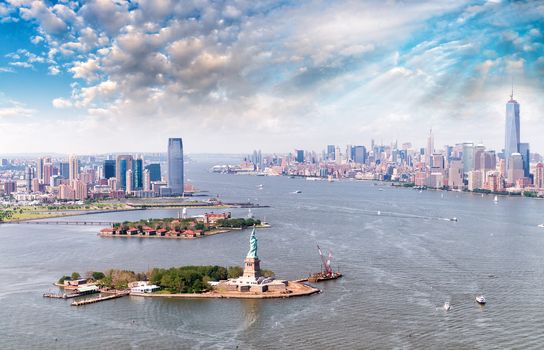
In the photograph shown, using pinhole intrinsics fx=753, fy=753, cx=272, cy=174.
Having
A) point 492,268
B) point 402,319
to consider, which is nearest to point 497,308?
point 402,319

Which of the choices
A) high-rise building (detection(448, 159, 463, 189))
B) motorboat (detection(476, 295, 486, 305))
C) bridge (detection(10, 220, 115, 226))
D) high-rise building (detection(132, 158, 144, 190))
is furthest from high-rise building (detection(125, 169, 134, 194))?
motorboat (detection(476, 295, 486, 305))

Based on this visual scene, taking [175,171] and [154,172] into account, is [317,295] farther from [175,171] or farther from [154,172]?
[154,172]

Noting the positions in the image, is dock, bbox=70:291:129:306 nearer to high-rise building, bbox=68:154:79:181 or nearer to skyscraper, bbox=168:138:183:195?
skyscraper, bbox=168:138:183:195

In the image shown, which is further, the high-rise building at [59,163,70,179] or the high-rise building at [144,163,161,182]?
the high-rise building at [59,163,70,179]

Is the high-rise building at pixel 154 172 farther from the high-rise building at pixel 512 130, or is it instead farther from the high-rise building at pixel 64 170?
the high-rise building at pixel 512 130

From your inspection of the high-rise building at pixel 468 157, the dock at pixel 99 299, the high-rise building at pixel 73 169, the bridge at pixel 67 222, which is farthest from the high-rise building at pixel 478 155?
the dock at pixel 99 299

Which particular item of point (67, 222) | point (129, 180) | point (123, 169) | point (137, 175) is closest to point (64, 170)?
point (123, 169)

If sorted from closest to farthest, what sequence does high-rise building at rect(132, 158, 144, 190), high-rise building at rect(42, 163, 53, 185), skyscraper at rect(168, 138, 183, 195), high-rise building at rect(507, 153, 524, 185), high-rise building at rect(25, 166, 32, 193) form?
skyscraper at rect(168, 138, 183, 195) → high-rise building at rect(132, 158, 144, 190) → high-rise building at rect(25, 166, 32, 193) → high-rise building at rect(42, 163, 53, 185) → high-rise building at rect(507, 153, 524, 185)
